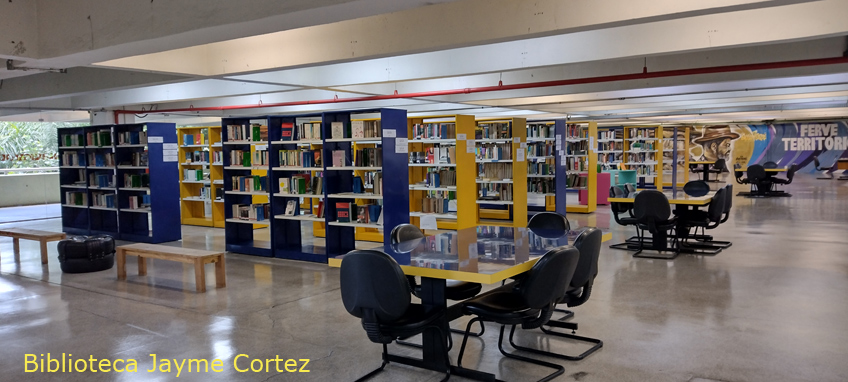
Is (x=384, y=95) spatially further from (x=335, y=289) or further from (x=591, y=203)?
(x=591, y=203)

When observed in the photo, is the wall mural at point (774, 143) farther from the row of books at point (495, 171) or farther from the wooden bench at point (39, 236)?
the wooden bench at point (39, 236)

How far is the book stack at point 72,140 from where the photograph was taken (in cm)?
1180

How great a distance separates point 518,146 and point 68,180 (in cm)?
907

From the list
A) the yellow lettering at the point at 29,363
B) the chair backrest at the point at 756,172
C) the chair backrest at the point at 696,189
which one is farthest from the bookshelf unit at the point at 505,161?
the chair backrest at the point at 756,172

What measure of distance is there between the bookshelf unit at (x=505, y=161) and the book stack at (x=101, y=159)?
6.84 metres

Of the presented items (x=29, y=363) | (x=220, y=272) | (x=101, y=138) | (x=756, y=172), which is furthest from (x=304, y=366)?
(x=756, y=172)

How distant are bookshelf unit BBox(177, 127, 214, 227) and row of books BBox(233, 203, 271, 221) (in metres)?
2.71

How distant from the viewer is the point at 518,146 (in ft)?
35.8

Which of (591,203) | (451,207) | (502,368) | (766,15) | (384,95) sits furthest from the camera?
(591,203)

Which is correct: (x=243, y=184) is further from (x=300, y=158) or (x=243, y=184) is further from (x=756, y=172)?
(x=756, y=172)

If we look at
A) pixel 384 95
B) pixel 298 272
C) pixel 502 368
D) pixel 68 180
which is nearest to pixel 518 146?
pixel 384 95

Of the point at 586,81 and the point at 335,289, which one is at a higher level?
the point at 586,81

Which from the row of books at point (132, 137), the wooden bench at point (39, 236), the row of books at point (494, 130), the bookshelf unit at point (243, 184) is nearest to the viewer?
the wooden bench at point (39, 236)

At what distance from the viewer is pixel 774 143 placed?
26.0 metres
